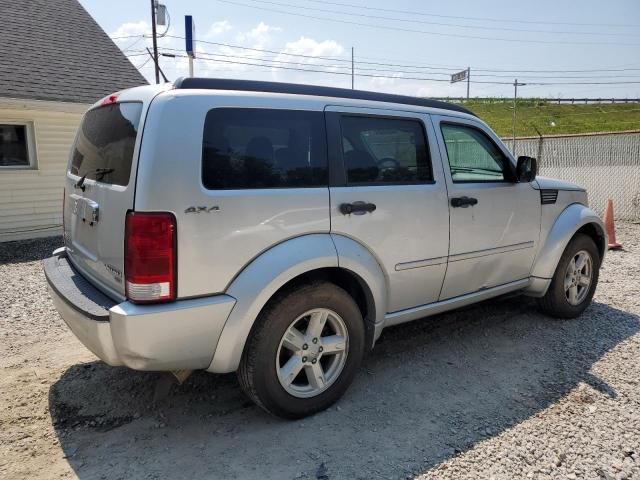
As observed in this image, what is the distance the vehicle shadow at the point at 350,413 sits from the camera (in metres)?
2.75

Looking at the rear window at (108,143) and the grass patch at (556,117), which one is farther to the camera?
the grass patch at (556,117)

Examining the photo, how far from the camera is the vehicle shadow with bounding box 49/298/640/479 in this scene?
2.75 meters

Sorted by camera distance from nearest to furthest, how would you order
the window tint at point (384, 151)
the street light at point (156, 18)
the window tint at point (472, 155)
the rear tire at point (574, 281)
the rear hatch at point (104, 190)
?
the rear hatch at point (104, 190), the window tint at point (384, 151), the window tint at point (472, 155), the rear tire at point (574, 281), the street light at point (156, 18)

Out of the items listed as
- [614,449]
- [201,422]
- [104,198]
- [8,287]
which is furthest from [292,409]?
[8,287]

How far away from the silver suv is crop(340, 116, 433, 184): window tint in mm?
11

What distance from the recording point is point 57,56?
10.7 metres

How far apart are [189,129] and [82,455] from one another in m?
1.91

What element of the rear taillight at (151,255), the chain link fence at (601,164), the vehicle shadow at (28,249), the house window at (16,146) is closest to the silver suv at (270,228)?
the rear taillight at (151,255)

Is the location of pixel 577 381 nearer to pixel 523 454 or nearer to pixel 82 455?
pixel 523 454

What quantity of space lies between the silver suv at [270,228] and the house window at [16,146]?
23.1ft

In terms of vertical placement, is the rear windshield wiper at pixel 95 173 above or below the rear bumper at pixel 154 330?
above

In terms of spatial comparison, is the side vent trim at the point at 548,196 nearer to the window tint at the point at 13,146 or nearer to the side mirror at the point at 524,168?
the side mirror at the point at 524,168

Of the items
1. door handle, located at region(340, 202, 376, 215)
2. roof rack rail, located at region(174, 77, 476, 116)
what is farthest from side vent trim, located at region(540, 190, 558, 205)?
door handle, located at region(340, 202, 376, 215)

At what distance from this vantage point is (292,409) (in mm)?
3080
